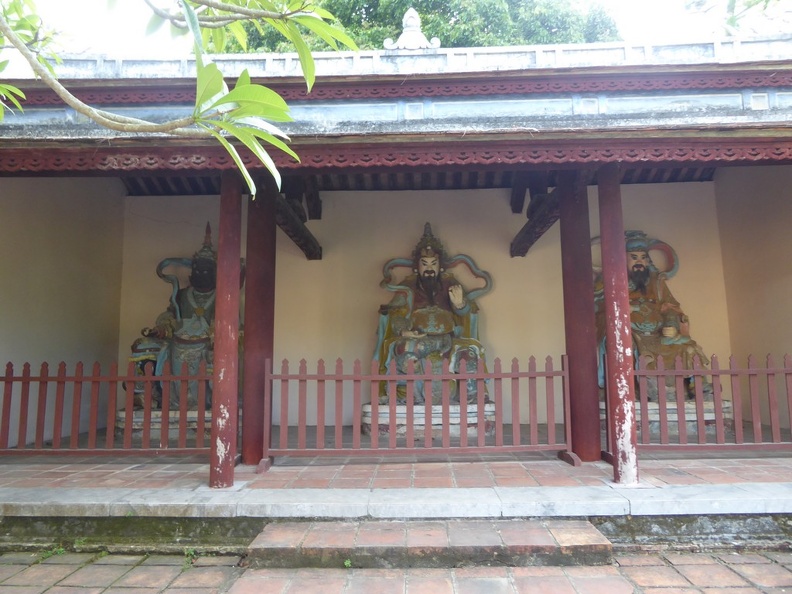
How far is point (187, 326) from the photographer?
7273 millimetres

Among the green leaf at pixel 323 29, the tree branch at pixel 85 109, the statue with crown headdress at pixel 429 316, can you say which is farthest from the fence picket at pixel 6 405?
the green leaf at pixel 323 29

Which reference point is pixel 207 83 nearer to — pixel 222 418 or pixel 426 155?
pixel 426 155

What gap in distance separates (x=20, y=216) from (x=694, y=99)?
22.3 ft

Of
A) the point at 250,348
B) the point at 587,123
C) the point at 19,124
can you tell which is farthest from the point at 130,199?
the point at 587,123

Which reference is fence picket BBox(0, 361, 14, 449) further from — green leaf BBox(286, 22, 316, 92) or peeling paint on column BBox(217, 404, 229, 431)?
green leaf BBox(286, 22, 316, 92)

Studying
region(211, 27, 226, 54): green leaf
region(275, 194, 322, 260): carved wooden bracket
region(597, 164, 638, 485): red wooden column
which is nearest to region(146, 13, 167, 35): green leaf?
region(211, 27, 226, 54): green leaf

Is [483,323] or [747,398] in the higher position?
[483,323]

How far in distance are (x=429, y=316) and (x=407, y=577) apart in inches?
175

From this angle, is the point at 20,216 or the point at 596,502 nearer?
the point at 596,502

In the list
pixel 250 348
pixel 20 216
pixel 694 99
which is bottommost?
pixel 250 348

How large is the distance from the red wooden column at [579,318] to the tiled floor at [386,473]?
277 mm

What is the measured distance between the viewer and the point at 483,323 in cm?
783

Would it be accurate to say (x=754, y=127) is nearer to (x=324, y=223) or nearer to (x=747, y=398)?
(x=747, y=398)

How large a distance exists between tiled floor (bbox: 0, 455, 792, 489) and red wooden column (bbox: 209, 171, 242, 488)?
9.7 inches
